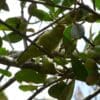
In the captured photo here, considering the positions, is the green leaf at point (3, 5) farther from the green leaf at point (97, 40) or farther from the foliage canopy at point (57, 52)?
the green leaf at point (97, 40)

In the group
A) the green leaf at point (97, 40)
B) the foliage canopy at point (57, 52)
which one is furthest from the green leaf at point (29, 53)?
the green leaf at point (97, 40)

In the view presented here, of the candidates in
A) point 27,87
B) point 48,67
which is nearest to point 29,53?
point 48,67

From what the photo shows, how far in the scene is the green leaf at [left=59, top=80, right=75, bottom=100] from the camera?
0.64m

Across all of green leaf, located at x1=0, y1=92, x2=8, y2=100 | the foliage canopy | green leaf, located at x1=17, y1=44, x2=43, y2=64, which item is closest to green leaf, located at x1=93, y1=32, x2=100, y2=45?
the foliage canopy

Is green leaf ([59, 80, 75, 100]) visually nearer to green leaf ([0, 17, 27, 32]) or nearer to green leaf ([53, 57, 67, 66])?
green leaf ([53, 57, 67, 66])

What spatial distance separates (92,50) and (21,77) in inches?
6.6

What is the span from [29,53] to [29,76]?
3.9 inches

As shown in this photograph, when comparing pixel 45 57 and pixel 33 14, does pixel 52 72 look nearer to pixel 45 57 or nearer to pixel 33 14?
pixel 45 57

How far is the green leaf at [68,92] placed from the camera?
637 millimetres

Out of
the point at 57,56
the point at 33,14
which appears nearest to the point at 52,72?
the point at 57,56

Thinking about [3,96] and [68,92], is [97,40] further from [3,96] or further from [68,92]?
[3,96]

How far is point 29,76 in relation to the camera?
0.71m

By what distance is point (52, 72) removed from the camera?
25.5 inches

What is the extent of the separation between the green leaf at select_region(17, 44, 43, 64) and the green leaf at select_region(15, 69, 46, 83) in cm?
7
